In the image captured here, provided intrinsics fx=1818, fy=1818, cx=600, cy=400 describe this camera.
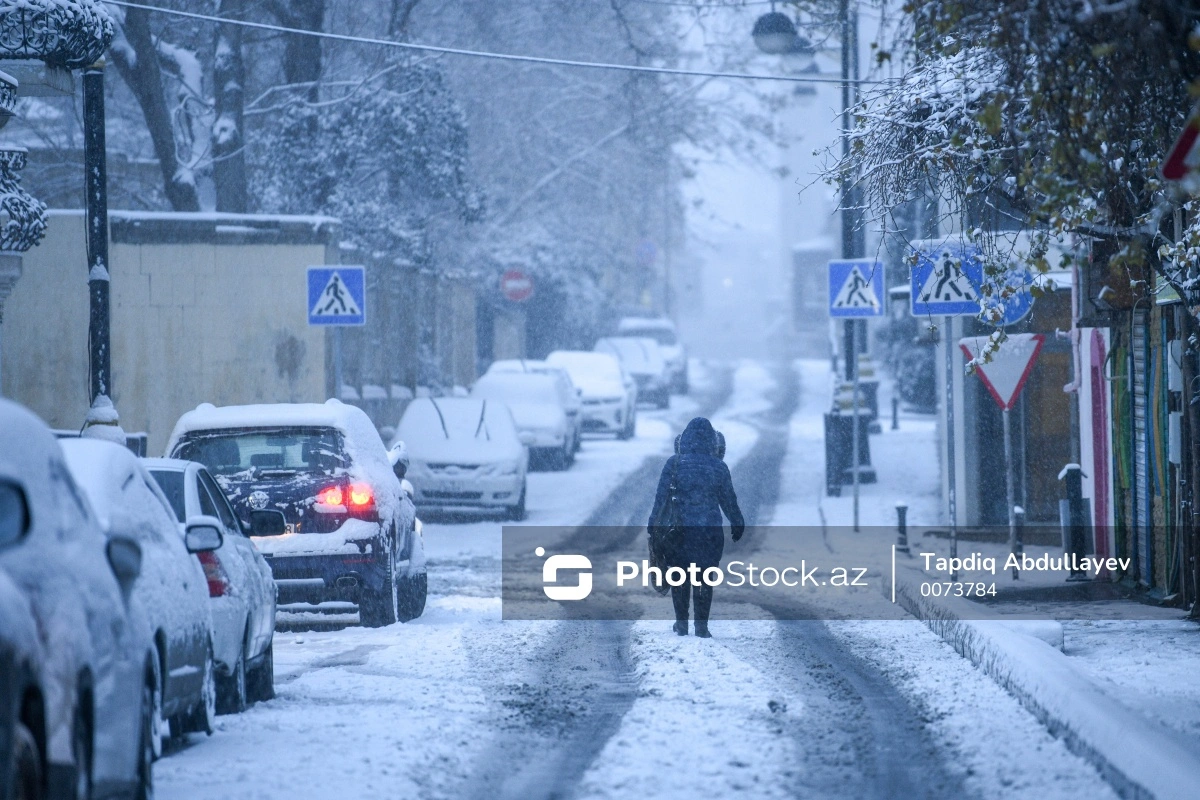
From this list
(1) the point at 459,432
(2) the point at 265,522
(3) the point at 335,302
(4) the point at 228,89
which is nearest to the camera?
(2) the point at 265,522

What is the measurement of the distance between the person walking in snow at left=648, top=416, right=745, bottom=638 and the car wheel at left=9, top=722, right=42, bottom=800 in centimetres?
801

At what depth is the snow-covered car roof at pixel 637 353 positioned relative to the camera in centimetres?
4578

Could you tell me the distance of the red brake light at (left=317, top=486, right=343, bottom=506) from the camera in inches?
525

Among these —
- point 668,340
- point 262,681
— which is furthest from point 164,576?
point 668,340

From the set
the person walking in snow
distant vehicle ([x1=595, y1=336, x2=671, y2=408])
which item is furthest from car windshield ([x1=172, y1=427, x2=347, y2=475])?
distant vehicle ([x1=595, y1=336, x2=671, y2=408])

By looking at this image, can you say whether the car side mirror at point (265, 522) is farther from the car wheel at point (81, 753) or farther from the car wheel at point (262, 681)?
the car wheel at point (81, 753)

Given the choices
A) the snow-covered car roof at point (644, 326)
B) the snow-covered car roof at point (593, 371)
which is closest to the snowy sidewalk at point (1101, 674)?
the snow-covered car roof at point (593, 371)

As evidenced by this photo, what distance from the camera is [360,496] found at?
1341cm

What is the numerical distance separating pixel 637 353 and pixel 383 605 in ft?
108

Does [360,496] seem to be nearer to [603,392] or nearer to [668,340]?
[603,392]

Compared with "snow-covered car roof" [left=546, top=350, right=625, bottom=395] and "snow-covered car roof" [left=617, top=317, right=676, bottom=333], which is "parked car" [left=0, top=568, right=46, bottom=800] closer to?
"snow-covered car roof" [left=546, top=350, right=625, bottom=395]

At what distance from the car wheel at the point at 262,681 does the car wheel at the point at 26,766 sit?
4942 mm

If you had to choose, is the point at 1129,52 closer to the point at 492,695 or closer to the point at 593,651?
the point at 492,695

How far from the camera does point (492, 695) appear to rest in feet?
33.4
